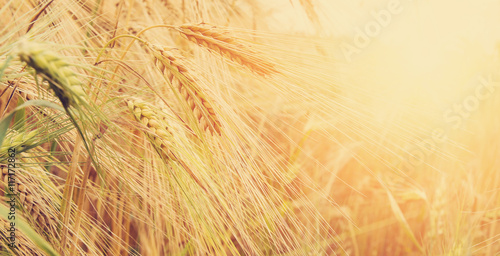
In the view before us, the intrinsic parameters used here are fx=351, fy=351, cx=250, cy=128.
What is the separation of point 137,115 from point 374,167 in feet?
2.60

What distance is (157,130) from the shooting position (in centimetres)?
41

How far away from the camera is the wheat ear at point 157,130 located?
39 centimetres

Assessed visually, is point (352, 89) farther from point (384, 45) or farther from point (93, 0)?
point (93, 0)

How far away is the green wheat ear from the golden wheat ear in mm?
180

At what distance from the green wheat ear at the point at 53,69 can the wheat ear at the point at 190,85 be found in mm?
139

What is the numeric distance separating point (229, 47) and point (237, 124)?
9 centimetres

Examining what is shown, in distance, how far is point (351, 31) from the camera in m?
0.63

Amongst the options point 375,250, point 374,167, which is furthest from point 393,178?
point 375,250

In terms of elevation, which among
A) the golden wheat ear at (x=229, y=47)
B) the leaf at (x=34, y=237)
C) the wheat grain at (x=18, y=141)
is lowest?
the leaf at (x=34, y=237)

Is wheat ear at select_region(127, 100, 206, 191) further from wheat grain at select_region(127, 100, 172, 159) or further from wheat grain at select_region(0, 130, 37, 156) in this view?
wheat grain at select_region(0, 130, 37, 156)

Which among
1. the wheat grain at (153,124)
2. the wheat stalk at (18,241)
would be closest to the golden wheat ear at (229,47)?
the wheat grain at (153,124)

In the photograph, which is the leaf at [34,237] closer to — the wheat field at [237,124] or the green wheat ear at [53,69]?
the wheat field at [237,124]

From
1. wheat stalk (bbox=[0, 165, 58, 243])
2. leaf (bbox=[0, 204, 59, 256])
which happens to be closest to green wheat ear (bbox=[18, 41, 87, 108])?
leaf (bbox=[0, 204, 59, 256])

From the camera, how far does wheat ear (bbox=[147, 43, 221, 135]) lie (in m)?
0.40
